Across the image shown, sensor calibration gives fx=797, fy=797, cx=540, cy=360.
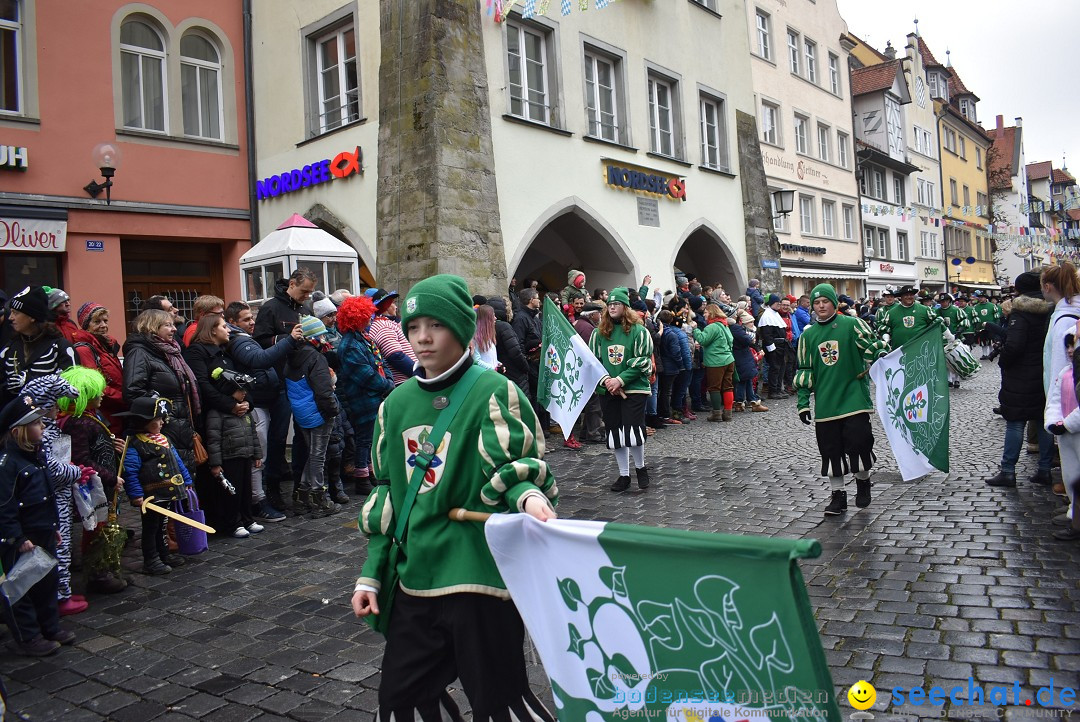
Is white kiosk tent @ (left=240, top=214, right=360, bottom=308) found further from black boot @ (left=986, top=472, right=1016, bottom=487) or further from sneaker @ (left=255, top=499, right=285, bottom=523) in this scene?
black boot @ (left=986, top=472, right=1016, bottom=487)

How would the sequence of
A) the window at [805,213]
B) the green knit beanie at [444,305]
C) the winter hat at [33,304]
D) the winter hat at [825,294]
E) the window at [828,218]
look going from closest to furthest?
the green knit beanie at [444,305], the winter hat at [33,304], the winter hat at [825,294], the window at [805,213], the window at [828,218]

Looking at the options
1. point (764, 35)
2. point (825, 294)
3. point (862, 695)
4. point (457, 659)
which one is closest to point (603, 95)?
point (825, 294)

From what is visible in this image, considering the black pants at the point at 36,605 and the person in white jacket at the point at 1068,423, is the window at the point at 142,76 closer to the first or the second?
the black pants at the point at 36,605

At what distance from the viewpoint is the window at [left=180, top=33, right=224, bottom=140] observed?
1498 centimetres

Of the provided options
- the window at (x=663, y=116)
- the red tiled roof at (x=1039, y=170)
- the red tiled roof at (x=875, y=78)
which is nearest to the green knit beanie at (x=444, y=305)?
the window at (x=663, y=116)

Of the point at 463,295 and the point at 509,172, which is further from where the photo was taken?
the point at 509,172

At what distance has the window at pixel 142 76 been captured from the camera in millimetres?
14138

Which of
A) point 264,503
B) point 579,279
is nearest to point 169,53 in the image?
point 579,279

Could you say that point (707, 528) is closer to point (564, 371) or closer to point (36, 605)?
point (564, 371)

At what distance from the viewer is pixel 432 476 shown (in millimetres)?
2568

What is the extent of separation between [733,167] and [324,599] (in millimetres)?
18451

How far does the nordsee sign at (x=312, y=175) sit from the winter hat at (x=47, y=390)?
9.75 meters

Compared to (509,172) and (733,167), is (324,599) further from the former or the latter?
(733,167)

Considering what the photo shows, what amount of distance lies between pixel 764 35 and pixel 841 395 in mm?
22415
